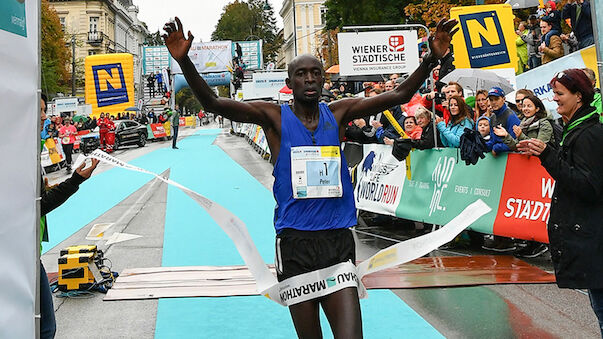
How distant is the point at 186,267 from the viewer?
25.0 feet

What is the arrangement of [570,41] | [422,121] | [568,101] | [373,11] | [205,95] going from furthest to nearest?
[373,11], [570,41], [422,121], [568,101], [205,95]

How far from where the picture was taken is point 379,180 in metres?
10.5

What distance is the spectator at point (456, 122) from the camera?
344 inches

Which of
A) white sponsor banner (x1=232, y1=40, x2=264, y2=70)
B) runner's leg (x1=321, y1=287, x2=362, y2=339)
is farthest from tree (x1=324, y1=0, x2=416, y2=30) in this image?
runner's leg (x1=321, y1=287, x2=362, y2=339)

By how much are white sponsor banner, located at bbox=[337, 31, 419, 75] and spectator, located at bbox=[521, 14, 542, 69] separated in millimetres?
3740

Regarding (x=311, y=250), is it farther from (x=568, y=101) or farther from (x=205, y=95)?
(x=568, y=101)

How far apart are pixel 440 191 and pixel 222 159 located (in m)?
17.9

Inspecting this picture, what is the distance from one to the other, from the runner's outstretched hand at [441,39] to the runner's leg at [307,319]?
1.56m

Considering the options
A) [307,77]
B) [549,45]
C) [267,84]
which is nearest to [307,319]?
[307,77]

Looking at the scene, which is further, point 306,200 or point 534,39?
point 534,39

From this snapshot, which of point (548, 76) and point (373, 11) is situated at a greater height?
point (373, 11)

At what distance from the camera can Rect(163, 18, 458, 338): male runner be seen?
3.35m

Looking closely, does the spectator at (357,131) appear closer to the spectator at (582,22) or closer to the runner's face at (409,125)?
the runner's face at (409,125)

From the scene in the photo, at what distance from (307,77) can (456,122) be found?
5829 mm
